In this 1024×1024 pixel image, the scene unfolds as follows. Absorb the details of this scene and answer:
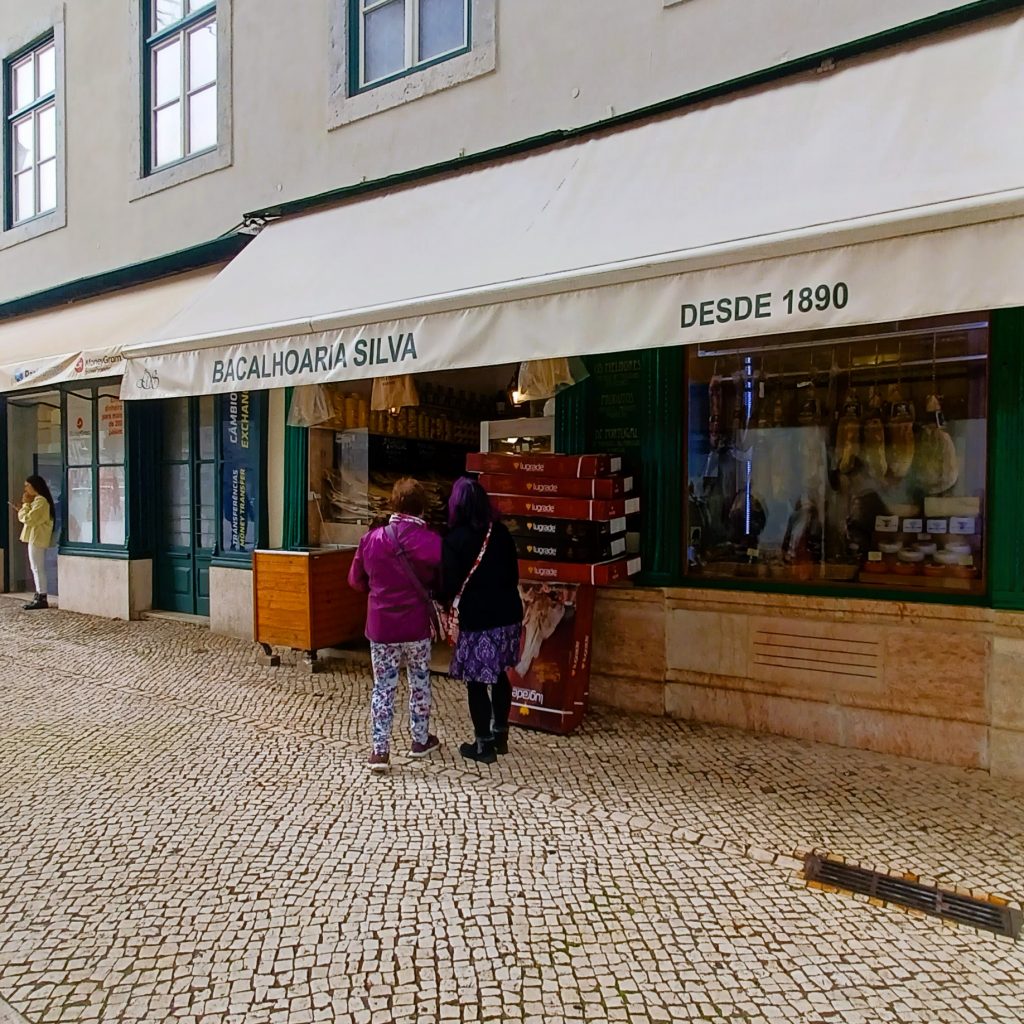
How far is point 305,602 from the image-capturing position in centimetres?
621

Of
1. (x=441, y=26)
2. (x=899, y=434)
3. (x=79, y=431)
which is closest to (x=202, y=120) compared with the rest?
(x=441, y=26)

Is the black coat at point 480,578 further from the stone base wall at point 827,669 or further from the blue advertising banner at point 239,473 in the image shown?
the blue advertising banner at point 239,473

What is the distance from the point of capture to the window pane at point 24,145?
10.2 metres

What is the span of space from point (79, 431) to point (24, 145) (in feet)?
14.3

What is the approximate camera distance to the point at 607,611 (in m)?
5.27

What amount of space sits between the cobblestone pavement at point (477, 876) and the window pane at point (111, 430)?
452 centimetres

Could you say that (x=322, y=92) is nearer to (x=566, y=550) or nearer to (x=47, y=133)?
(x=566, y=550)

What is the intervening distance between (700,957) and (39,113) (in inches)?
482

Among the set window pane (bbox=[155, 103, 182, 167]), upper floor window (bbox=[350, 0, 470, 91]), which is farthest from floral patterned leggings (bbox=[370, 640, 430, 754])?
window pane (bbox=[155, 103, 182, 167])

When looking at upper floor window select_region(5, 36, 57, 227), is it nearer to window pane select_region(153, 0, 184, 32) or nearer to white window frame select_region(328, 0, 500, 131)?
window pane select_region(153, 0, 184, 32)

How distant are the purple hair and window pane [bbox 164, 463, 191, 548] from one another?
5.31 m

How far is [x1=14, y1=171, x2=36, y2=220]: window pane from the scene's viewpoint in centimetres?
1031

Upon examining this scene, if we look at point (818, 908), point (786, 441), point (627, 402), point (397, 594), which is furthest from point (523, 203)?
point (818, 908)

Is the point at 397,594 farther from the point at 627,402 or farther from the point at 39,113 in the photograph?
the point at 39,113
